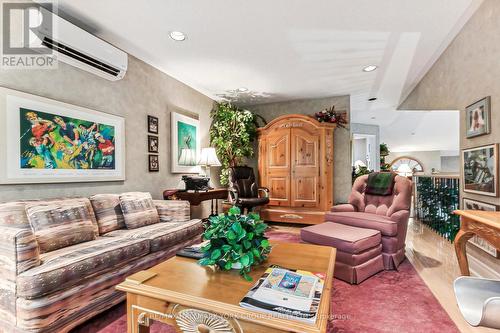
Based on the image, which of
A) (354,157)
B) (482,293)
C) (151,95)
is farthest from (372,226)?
(354,157)

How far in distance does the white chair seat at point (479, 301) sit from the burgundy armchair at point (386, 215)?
132 cm

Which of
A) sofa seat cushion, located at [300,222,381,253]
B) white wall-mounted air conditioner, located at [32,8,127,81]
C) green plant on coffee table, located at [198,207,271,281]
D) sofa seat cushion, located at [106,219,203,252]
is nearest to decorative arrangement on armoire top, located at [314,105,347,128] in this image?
sofa seat cushion, located at [300,222,381,253]

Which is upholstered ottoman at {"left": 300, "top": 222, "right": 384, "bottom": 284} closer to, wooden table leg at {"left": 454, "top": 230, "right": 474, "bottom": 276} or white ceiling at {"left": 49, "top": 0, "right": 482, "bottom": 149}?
wooden table leg at {"left": 454, "top": 230, "right": 474, "bottom": 276}

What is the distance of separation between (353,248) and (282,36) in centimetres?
232

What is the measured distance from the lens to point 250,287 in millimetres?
1169

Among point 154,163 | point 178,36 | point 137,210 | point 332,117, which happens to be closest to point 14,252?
point 137,210

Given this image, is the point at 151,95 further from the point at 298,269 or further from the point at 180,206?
the point at 298,269

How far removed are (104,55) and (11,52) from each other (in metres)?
0.71

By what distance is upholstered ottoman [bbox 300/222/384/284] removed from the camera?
2152 millimetres

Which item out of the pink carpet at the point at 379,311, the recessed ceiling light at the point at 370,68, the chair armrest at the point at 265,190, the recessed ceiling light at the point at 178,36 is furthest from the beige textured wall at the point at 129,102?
the recessed ceiling light at the point at 370,68

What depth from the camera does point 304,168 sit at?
4441mm

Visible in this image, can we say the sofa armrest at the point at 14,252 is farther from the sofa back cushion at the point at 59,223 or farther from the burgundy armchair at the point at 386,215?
the burgundy armchair at the point at 386,215

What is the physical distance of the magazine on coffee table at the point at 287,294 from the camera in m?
0.96

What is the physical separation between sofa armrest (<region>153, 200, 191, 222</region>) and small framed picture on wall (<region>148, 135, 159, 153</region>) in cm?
83
